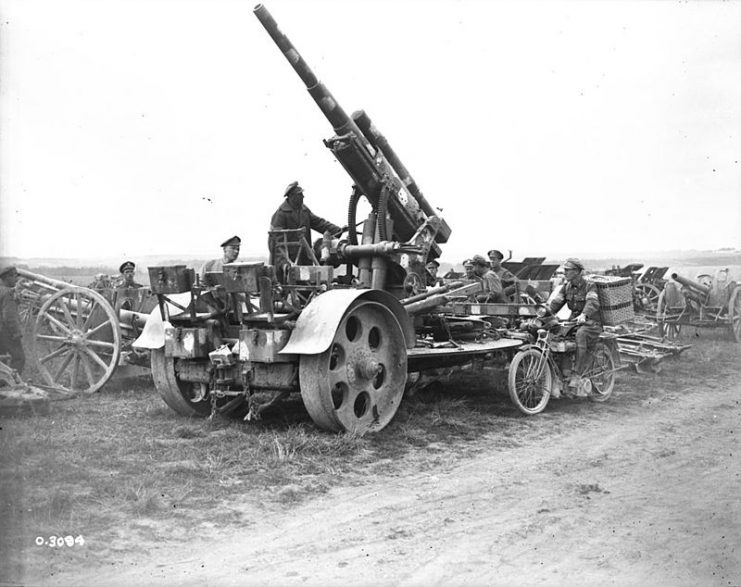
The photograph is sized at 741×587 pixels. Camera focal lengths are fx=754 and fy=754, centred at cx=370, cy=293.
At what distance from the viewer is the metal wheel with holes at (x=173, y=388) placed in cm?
718

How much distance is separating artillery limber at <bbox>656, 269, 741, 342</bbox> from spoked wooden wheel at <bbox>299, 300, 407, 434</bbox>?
10680 millimetres

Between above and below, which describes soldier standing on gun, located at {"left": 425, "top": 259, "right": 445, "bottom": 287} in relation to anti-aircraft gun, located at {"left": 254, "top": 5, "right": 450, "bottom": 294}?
below

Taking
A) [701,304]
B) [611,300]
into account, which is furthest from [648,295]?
[611,300]

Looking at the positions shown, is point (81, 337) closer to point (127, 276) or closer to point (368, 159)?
point (127, 276)

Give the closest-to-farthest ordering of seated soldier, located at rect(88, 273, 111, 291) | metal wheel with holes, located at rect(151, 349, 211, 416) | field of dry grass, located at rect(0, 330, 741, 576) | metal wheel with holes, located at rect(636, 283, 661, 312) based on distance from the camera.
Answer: field of dry grass, located at rect(0, 330, 741, 576)
metal wheel with holes, located at rect(151, 349, 211, 416)
seated soldier, located at rect(88, 273, 111, 291)
metal wheel with holes, located at rect(636, 283, 661, 312)

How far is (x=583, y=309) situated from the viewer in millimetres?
8883

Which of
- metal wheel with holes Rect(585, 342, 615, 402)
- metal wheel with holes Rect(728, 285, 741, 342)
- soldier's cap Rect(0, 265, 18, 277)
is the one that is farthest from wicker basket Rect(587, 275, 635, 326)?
metal wheel with holes Rect(728, 285, 741, 342)

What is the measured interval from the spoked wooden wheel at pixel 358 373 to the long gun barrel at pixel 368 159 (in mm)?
2147

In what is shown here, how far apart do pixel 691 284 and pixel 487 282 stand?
8.24 metres

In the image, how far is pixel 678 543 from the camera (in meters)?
4.45

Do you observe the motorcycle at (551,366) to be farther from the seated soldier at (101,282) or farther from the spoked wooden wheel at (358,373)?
the seated soldier at (101,282)

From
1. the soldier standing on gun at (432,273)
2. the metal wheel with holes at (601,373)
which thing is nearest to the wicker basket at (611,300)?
the metal wheel with holes at (601,373)

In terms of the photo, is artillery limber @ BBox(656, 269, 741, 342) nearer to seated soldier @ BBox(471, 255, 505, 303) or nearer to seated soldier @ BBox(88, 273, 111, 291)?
seated soldier @ BBox(471, 255, 505, 303)

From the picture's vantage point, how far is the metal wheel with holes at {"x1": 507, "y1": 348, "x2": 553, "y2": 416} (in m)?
8.17
